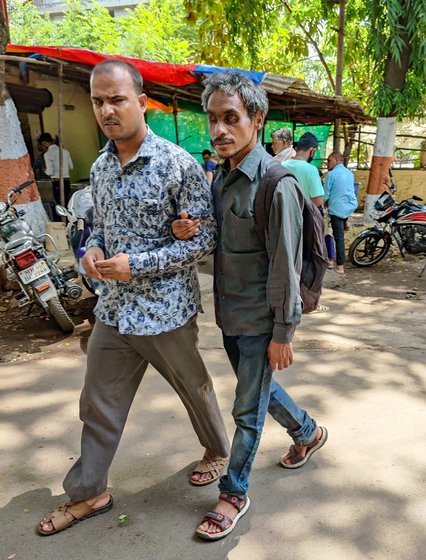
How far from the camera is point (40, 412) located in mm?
2816

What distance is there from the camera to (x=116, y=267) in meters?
1.70

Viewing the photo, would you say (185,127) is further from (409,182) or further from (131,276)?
(131,276)

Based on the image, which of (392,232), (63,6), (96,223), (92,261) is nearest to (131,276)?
(92,261)

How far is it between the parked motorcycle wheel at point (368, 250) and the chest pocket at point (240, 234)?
19.6 feet

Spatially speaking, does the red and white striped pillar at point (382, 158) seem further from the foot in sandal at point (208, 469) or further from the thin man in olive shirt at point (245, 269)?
the thin man in olive shirt at point (245, 269)

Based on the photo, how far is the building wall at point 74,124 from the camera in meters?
9.34

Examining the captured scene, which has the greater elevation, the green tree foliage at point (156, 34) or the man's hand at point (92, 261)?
the green tree foliage at point (156, 34)

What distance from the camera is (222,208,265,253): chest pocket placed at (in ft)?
5.67

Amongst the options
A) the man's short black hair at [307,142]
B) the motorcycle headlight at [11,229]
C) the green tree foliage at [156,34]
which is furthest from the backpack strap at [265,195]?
the green tree foliage at [156,34]

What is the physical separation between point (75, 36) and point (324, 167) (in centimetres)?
1035

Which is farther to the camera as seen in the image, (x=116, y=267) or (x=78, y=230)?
(x=78, y=230)

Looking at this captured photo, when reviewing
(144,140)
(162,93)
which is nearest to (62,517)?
(144,140)

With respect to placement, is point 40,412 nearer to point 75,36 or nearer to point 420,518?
point 420,518

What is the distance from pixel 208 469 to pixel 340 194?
5.20 metres
